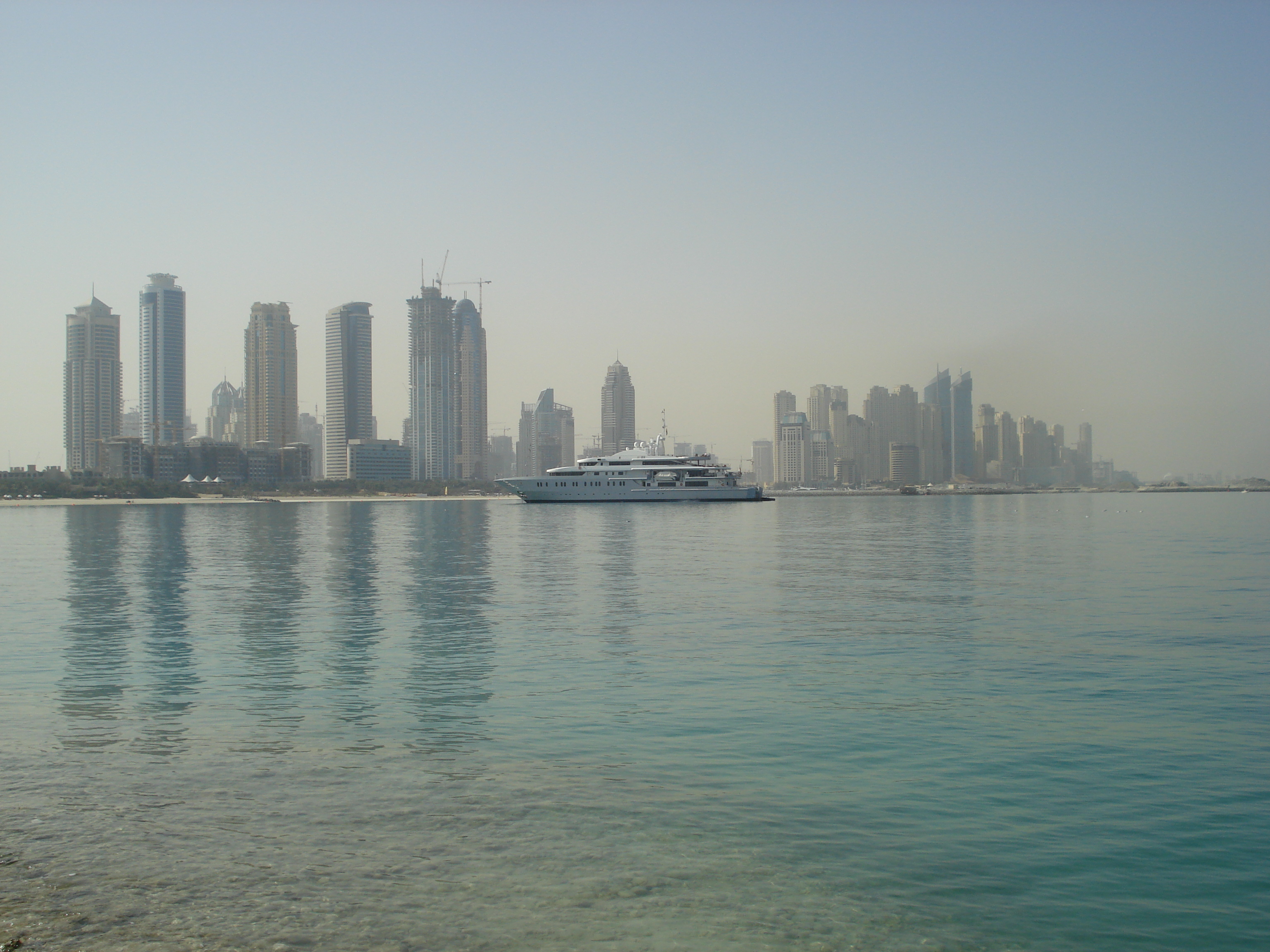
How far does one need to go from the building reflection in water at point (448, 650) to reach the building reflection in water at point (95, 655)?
19.8 feet

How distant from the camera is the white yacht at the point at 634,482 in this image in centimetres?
17500

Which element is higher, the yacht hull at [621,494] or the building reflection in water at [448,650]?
the yacht hull at [621,494]

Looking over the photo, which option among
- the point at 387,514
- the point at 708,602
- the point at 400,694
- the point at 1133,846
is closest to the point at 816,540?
the point at 708,602

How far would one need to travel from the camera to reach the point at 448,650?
88.8ft

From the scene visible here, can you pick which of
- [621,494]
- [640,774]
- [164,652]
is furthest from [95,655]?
[621,494]

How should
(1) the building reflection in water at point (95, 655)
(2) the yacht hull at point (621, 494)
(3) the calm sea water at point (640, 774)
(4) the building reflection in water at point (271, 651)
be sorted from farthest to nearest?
(2) the yacht hull at point (621, 494), (1) the building reflection in water at point (95, 655), (4) the building reflection in water at point (271, 651), (3) the calm sea water at point (640, 774)

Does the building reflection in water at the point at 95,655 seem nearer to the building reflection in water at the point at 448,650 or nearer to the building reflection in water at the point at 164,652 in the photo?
the building reflection in water at the point at 164,652

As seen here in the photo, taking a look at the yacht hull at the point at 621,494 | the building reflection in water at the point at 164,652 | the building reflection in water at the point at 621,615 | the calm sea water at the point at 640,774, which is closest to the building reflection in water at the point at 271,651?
the calm sea water at the point at 640,774

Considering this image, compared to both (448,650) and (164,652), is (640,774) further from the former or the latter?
(164,652)

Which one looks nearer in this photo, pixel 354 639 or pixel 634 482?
pixel 354 639

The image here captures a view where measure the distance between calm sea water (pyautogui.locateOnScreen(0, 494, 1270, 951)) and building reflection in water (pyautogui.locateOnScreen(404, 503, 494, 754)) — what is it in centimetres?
16

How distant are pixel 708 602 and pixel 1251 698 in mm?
20664

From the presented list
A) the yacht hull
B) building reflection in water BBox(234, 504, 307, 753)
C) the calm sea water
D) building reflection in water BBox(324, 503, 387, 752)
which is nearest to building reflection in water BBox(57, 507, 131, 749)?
the calm sea water

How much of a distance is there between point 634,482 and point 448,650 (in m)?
149
